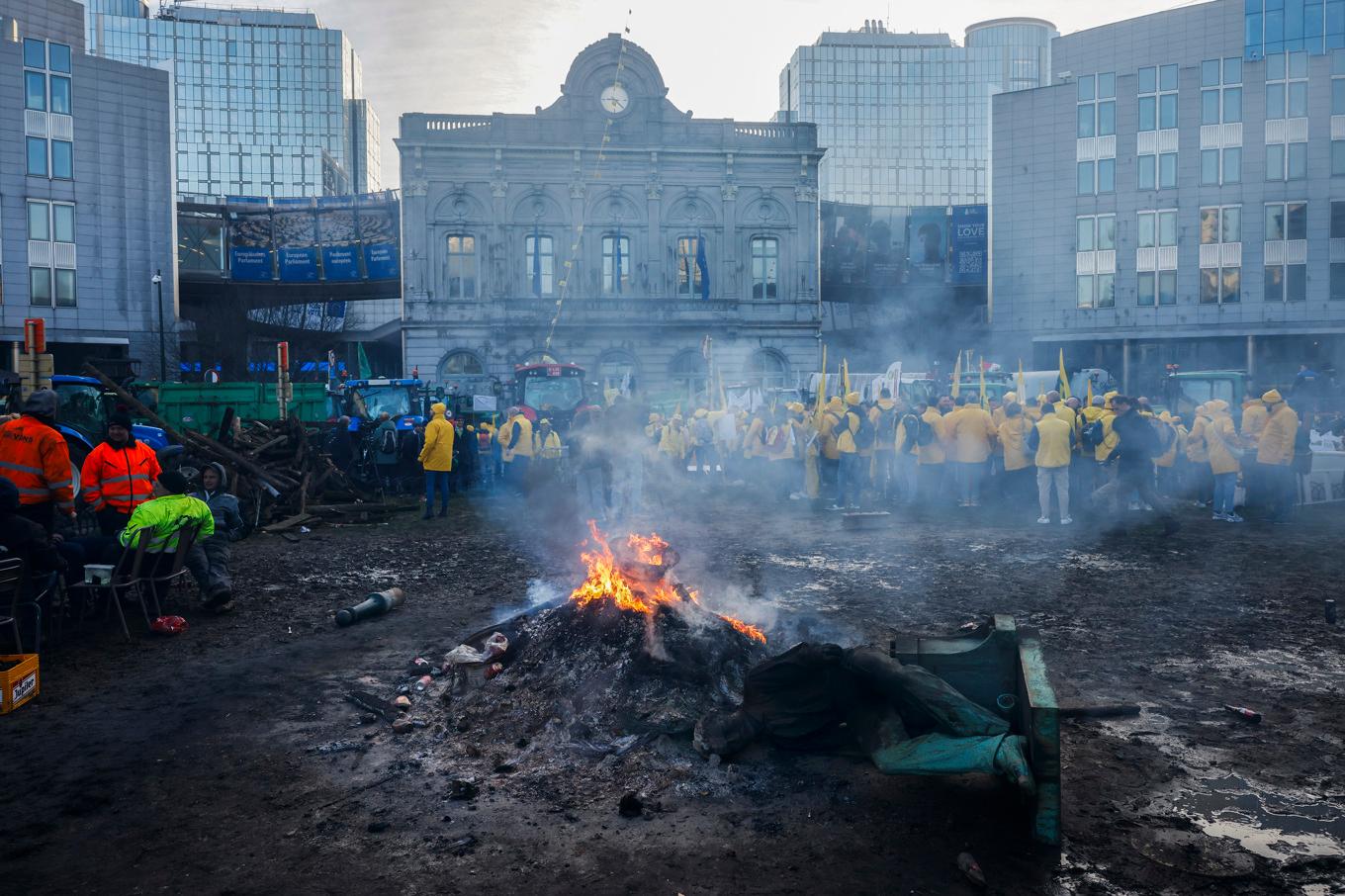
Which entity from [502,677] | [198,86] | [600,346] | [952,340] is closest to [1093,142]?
[952,340]

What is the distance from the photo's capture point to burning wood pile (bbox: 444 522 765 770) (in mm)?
5758

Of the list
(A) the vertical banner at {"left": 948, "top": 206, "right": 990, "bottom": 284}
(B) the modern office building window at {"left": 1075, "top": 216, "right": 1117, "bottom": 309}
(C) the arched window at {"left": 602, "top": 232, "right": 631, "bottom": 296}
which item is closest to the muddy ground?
(C) the arched window at {"left": 602, "top": 232, "right": 631, "bottom": 296}

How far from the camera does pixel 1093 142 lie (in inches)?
1718

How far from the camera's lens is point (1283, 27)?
138ft

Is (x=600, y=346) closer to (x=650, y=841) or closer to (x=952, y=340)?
(x=952, y=340)

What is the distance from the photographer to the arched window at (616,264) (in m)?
43.0

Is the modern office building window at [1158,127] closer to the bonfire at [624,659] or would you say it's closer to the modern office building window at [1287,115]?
the modern office building window at [1287,115]

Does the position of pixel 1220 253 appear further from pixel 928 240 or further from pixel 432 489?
pixel 432 489

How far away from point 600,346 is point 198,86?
3727 inches

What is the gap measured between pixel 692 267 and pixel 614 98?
8.82 m

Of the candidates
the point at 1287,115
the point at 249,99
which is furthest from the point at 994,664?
the point at 249,99

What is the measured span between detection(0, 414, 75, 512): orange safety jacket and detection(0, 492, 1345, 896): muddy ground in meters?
1.45

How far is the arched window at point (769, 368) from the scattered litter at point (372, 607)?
34359 mm

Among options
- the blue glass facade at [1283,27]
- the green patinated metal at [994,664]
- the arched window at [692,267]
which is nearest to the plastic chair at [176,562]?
the green patinated metal at [994,664]
